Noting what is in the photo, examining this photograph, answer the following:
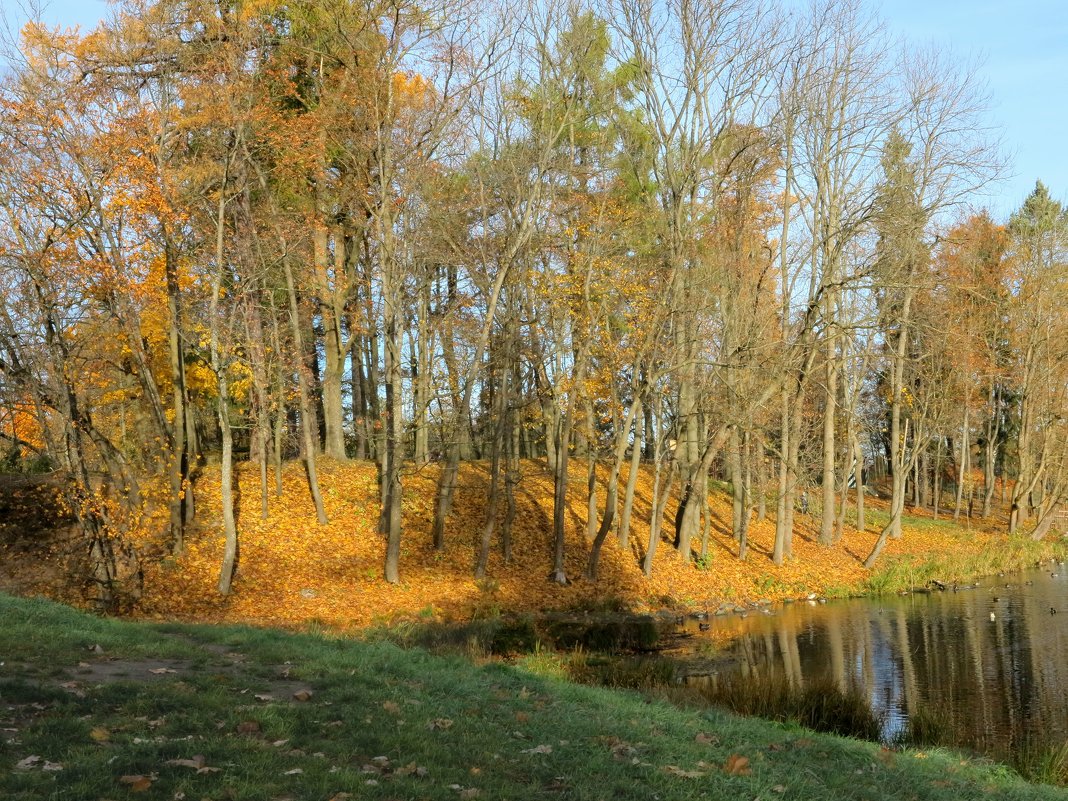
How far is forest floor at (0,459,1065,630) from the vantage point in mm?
17672

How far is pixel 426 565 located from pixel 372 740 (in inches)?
582

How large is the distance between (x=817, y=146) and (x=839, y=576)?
11.9m

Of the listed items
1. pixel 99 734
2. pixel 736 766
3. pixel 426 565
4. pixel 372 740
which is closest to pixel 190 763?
pixel 99 734

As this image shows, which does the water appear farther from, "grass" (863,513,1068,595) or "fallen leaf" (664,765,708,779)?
"fallen leaf" (664,765,708,779)

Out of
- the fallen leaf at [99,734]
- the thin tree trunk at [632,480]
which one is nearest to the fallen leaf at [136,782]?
the fallen leaf at [99,734]

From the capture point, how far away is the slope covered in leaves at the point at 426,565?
17766 millimetres

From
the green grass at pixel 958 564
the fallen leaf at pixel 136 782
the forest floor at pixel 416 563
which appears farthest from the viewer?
the green grass at pixel 958 564

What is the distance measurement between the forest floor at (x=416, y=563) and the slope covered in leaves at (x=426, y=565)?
0.05m

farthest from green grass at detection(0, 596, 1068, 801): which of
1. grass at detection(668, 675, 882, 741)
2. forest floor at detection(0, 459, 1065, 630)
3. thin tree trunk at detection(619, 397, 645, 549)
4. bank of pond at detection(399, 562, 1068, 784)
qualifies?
thin tree trunk at detection(619, 397, 645, 549)

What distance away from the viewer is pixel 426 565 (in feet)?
68.3

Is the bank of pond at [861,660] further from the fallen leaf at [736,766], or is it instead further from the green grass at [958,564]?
the fallen leaf at [736,766]

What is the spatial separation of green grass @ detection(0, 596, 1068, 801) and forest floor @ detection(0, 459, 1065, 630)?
7258mm

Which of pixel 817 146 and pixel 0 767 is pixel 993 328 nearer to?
pixel 817 146

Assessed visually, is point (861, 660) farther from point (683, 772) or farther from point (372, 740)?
point (372, 740)
